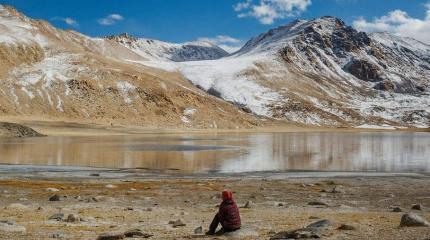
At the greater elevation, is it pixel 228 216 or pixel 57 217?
pixel 228 216

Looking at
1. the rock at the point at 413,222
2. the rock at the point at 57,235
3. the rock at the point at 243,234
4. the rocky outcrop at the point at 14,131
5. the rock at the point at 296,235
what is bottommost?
the rock at the point at 57,235

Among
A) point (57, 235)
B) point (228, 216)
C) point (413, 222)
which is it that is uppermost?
point (228, 216)

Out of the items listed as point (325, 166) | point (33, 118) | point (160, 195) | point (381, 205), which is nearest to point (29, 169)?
point (160, 195)

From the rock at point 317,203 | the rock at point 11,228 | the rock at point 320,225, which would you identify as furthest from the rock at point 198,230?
the rock at point 317,203

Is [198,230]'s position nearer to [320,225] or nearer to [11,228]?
[320,225]

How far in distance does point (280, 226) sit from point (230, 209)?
2.97 meters

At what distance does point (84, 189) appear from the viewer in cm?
3359

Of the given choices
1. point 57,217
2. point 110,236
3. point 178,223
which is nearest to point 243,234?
point 178,223

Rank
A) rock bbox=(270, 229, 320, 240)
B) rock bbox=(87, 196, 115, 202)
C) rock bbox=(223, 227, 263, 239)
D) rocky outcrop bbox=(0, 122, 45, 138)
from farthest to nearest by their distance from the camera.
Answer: rocky outcrop bbox=(0, 122, 45, 138)
rock bbox=(87, 196, 115, 202)
rock bbox=(223, 227, 263, 239)
rock bbox=(270, 229, 320, 240)

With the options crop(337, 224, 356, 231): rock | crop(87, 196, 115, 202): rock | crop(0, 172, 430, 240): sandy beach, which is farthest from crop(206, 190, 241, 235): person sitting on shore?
crop(87, 196, 115, 202): rock

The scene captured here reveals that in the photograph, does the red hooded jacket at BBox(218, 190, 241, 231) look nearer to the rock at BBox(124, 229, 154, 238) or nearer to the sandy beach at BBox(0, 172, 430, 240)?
the sandy beach at BBox(0, 172, 430, 240)

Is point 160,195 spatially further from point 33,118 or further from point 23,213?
point 33,118

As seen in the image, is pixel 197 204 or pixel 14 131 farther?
pixel 14 131

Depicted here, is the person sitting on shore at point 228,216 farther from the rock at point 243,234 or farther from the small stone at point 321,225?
the small stone at point 321,225
